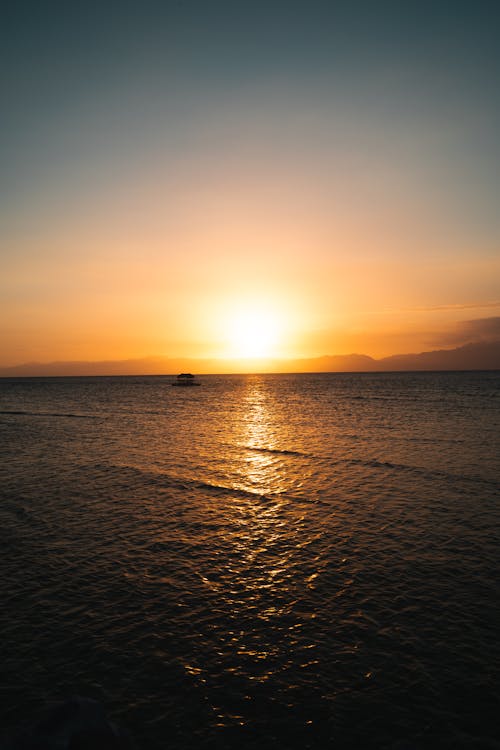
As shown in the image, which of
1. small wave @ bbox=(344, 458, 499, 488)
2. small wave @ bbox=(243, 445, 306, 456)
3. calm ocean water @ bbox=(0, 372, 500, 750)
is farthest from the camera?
small wave @ bbox=(243, 445, 306, 456)

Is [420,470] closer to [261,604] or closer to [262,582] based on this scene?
[262,582]

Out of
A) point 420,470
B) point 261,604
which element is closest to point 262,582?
point 261,604

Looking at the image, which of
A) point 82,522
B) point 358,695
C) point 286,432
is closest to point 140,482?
point 82,522

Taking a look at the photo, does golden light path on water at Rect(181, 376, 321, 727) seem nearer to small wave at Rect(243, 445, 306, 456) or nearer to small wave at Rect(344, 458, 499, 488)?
small wave at Rect(344, 458, 499, 488)

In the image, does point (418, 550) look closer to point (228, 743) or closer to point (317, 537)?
point (317, 537)

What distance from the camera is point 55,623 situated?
1281 cm

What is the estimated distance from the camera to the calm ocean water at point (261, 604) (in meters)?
9.54

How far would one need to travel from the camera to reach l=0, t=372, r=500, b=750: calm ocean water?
376 inches

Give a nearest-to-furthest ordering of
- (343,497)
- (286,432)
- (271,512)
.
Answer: (271,512) < (343,497) < (286,432)

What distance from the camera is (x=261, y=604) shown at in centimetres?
1399

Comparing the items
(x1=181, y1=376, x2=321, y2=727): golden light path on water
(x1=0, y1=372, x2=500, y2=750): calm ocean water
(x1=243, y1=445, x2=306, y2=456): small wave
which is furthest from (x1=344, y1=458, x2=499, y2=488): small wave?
(x1=181, y1=376, x2=321, y2=727): golden light path on water

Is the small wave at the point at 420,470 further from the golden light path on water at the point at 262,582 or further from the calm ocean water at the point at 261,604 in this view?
the golden light path on water at the point at 262,582

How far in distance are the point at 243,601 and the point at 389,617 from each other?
452cm

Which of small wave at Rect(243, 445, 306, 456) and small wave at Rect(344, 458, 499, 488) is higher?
small wave at Rect(344, 458, 499, 488)
